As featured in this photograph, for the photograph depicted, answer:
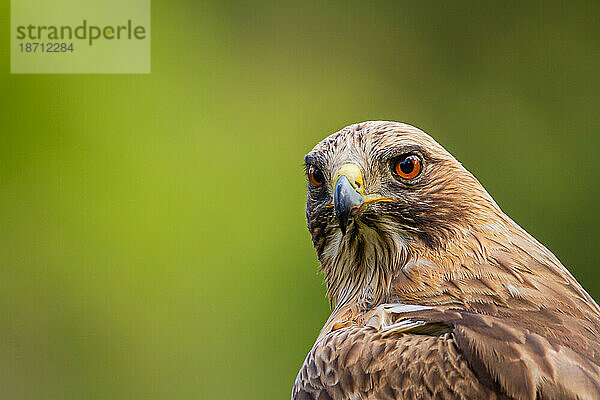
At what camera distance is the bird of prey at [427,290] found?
2.04 m

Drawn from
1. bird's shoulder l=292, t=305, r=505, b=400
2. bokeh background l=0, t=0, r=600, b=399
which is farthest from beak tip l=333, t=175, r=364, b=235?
bokeh background l=0, t=0, r=600, b=399

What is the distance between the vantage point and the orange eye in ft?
8.26

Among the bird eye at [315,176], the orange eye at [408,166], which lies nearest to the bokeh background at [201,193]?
the bird eye at [315,176]

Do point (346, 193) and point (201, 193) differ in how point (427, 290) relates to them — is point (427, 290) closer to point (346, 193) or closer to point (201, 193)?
point (346, 193)

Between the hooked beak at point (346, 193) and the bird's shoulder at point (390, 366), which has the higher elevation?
the hooked beak at point (346, 193)

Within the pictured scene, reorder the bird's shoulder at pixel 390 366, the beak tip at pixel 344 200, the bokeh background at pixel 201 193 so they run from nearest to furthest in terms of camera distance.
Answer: the bird's shoulder at pixel 390 366, the beak tip at pixel 344 200, the bokeh background at pixel 201 193

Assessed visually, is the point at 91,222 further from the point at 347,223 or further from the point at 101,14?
the point at 347,223

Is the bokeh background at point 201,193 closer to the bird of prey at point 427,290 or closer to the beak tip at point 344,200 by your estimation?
the bird of prey at point 427,290

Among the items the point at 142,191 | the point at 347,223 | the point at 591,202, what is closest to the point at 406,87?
the point at 591,202

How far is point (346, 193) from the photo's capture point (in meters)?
2.43

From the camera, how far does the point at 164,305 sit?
6.74 m

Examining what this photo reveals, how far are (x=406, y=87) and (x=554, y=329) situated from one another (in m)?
5.39

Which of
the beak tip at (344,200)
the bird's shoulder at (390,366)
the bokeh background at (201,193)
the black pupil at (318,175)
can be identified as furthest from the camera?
the bokeh background at (201,193)

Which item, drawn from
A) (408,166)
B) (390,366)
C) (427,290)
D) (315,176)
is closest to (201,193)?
(315,176)
